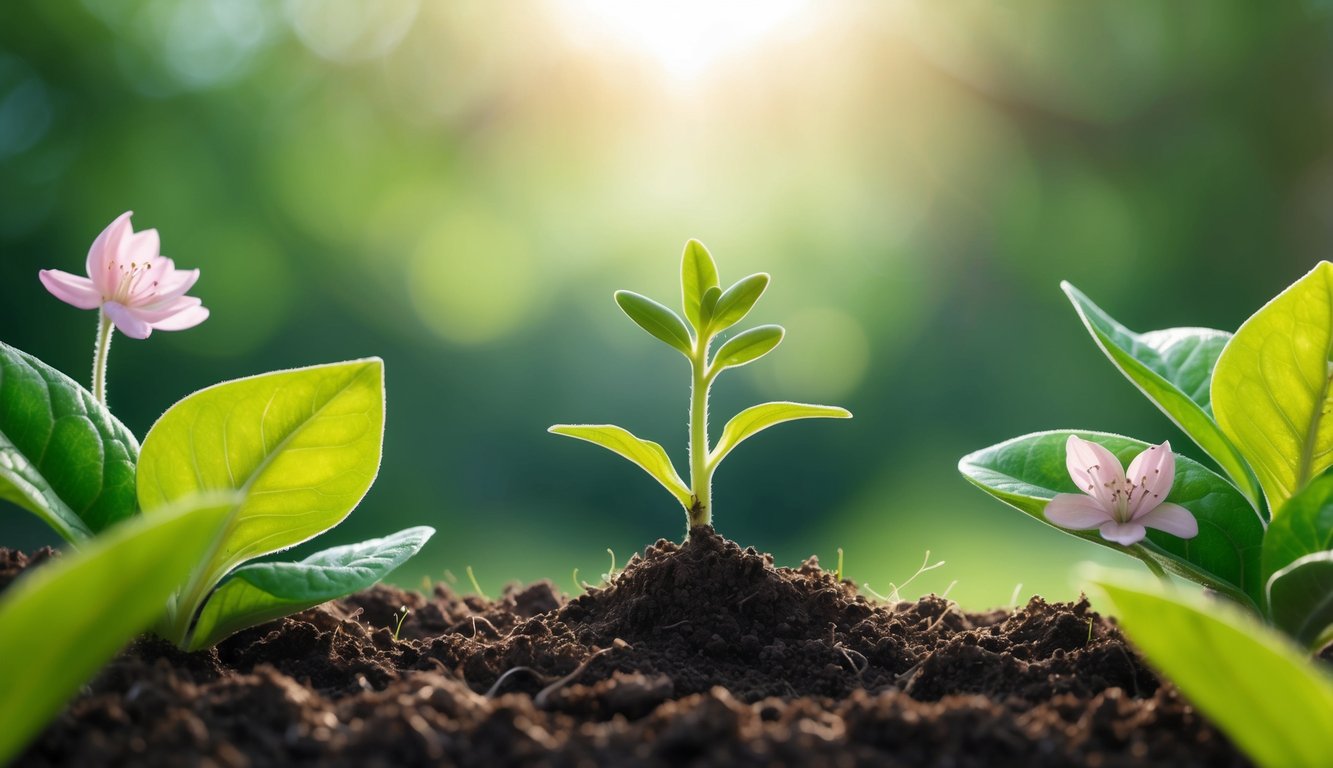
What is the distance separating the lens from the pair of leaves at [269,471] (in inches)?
51.6

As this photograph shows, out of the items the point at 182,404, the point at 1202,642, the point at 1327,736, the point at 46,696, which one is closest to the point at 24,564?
the point at 182,404

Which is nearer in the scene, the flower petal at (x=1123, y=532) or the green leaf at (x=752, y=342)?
the flower petal at (x=1123, y=532)

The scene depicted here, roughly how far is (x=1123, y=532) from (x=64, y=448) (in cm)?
149

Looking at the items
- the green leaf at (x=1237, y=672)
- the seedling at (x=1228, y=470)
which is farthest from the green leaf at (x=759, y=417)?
the green leaf at (x=1237, y=672)

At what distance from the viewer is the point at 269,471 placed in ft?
4.45

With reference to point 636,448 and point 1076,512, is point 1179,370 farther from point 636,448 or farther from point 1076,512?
point 636,448

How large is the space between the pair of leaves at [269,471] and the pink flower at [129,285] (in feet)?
0.82

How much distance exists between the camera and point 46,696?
36.0 inches

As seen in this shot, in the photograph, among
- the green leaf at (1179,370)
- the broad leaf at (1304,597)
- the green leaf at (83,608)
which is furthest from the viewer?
the green leaf at (1179,370)

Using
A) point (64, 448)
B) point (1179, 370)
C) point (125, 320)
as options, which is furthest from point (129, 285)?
point (1179, 370)

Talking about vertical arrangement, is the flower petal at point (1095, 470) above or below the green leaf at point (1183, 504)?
above

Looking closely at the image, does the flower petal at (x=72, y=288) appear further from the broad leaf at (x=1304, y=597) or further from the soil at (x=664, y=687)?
the broad leaf at (x=1304, y=597)

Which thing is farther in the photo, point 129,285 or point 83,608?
point 129,285

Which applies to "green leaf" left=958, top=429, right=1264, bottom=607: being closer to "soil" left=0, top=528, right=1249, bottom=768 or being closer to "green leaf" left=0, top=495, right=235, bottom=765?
"soil" left=0, top=528, right=1249, bottom=768
